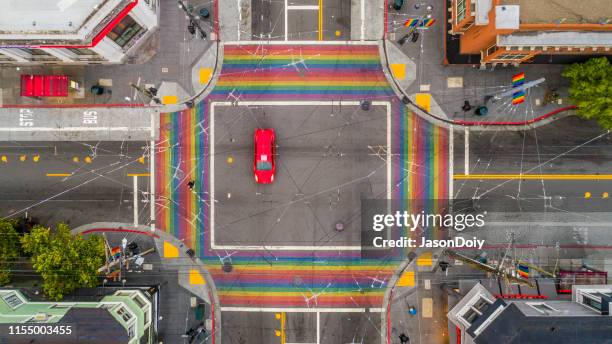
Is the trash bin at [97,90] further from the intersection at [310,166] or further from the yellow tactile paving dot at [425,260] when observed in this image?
the yellow tactile paving dot at [425,260]

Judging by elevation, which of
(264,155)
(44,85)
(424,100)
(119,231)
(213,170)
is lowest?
(119,231)

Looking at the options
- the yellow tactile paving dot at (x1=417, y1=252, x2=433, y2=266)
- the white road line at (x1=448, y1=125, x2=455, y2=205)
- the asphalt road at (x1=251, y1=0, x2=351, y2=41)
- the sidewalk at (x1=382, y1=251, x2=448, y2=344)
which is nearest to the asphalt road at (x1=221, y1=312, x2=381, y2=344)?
the sidewalk at (x1=382, y1=251, x2=448, y2=344)

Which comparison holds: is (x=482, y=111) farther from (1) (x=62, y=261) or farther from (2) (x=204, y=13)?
(1) (x=62, y=261)

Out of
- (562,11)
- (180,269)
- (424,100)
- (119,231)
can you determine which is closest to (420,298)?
(424,100)

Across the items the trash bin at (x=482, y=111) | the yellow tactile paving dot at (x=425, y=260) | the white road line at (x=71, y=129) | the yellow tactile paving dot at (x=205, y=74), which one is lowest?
the yellow tactile paving dot at (x=425, y=260)

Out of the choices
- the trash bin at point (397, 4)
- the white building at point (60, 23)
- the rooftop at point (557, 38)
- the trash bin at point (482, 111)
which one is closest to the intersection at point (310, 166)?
the trash bin at point (397, 4)

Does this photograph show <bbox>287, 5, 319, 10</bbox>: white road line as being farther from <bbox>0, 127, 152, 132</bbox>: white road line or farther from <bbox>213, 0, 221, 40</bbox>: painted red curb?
<bbox>0, 127, 152, 132</bbox>: white road line

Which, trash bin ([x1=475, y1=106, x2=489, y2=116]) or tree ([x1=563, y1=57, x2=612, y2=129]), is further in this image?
trash bin ([x1=475, y1=106, x2=489, y2=116])
